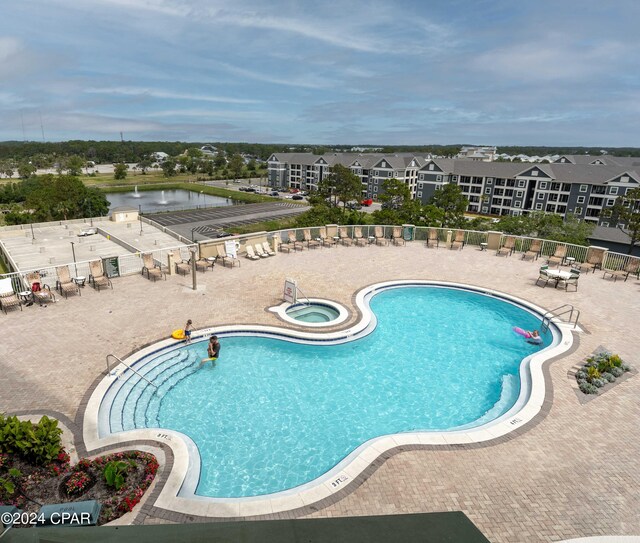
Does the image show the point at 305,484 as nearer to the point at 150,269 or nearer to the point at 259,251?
the point at 150,269

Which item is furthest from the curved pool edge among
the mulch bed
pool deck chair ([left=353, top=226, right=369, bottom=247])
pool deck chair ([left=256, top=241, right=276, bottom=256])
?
pool deck chair ([left=353, top=226, right=369, bottom=247])

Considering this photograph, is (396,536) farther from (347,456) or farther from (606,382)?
(606,382)

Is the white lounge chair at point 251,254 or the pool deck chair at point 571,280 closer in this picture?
the pool deck chair at point 571,280

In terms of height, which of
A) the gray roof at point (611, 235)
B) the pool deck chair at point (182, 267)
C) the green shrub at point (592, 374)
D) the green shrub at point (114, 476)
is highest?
the pool deck chair at point (182, 267)

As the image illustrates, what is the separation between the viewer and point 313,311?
1599 cm

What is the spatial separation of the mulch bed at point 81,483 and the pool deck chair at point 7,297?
8.69 meters

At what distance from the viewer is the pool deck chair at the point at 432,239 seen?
2470 centimetres

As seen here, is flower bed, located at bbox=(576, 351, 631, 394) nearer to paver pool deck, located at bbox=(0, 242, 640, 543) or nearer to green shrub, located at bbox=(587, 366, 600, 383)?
green shrub, located at bbox=(587, 366, 600, 383)

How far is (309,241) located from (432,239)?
768 cm

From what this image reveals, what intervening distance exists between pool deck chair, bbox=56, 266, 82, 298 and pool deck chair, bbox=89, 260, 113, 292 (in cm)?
69

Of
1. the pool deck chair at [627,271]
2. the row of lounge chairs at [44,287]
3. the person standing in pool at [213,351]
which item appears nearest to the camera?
the person standing in pool at [213,351]

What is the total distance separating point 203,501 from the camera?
703 cm

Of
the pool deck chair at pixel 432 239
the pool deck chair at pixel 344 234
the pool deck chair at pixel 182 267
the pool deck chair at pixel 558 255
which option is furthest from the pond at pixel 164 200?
the pool deck chair at pixel 558 255

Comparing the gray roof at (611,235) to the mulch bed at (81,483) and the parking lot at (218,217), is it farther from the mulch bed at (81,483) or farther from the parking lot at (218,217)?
the mulch bed at (81,483)
